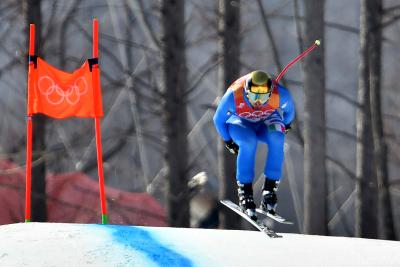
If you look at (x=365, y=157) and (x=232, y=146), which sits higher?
(x=232, y=146)

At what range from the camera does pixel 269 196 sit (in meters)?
5.14

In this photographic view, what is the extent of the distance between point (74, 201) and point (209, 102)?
3.57 metres

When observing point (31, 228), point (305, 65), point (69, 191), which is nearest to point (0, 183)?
point (69, 191)

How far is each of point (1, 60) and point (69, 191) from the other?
324 centimetres

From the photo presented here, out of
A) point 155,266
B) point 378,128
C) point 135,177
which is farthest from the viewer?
point 135,177

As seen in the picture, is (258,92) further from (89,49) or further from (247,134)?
(89,49)

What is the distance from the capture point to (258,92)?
488cm

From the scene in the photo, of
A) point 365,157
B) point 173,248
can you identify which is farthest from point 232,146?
point 365,157

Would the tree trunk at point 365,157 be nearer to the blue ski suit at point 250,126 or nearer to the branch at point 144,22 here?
the blue ski suit at point 250,126

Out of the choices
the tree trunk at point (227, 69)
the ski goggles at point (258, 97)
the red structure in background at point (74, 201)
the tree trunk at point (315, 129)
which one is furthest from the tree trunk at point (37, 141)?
the ski goggles at point (258, 97)

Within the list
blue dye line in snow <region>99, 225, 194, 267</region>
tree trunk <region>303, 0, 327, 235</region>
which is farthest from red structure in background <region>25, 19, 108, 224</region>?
tree trunk <region>303, 0, 327, 235</region>

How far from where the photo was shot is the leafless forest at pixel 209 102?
8539 millimetres

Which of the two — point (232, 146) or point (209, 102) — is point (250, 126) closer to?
point (232, 146)

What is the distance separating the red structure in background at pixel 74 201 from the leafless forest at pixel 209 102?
13 cm
